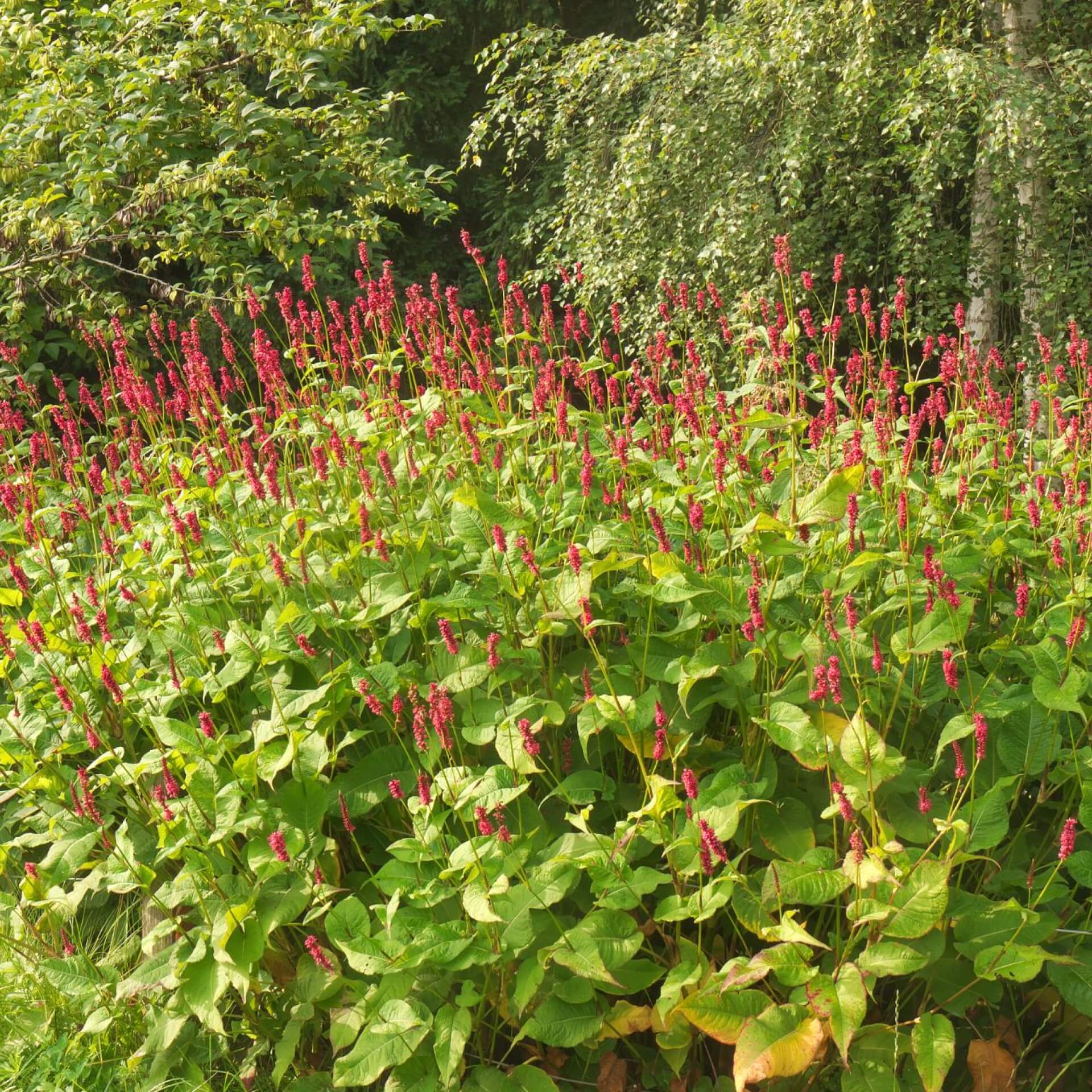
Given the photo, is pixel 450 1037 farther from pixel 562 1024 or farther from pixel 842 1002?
pixel 842 1002

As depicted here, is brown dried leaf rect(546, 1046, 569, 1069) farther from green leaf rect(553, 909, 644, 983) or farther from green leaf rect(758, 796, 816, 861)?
green leaf rect(758, 796, 816, 861)

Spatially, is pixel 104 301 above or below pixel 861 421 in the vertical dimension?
above

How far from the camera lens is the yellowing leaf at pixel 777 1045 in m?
1.78

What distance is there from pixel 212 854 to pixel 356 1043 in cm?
51

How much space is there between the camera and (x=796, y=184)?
6.91 metres

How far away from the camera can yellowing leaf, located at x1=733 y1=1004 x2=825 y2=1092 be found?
1.78m

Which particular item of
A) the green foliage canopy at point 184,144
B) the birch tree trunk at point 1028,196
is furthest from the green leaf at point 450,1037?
the birch tree trunk at point 1028,196

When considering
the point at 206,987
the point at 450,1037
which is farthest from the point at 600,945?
the point at 206,987

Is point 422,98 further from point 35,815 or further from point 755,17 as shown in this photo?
point 35,815

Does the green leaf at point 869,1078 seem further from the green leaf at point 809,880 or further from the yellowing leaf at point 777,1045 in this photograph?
the green leaf at point 809,880

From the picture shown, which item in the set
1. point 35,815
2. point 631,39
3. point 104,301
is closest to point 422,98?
point 631,39

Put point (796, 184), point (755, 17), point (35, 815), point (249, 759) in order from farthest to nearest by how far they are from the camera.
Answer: point (755, 17)
point (796, 184)
point (35, 815)
point (249, 759)

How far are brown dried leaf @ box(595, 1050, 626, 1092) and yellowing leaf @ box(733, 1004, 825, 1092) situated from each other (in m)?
0.43

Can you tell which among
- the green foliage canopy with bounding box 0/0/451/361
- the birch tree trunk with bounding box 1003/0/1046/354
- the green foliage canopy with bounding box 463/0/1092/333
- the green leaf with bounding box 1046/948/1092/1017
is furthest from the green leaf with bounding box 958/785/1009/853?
the birch tree trunk with bounding box 1003/0/1046/354
